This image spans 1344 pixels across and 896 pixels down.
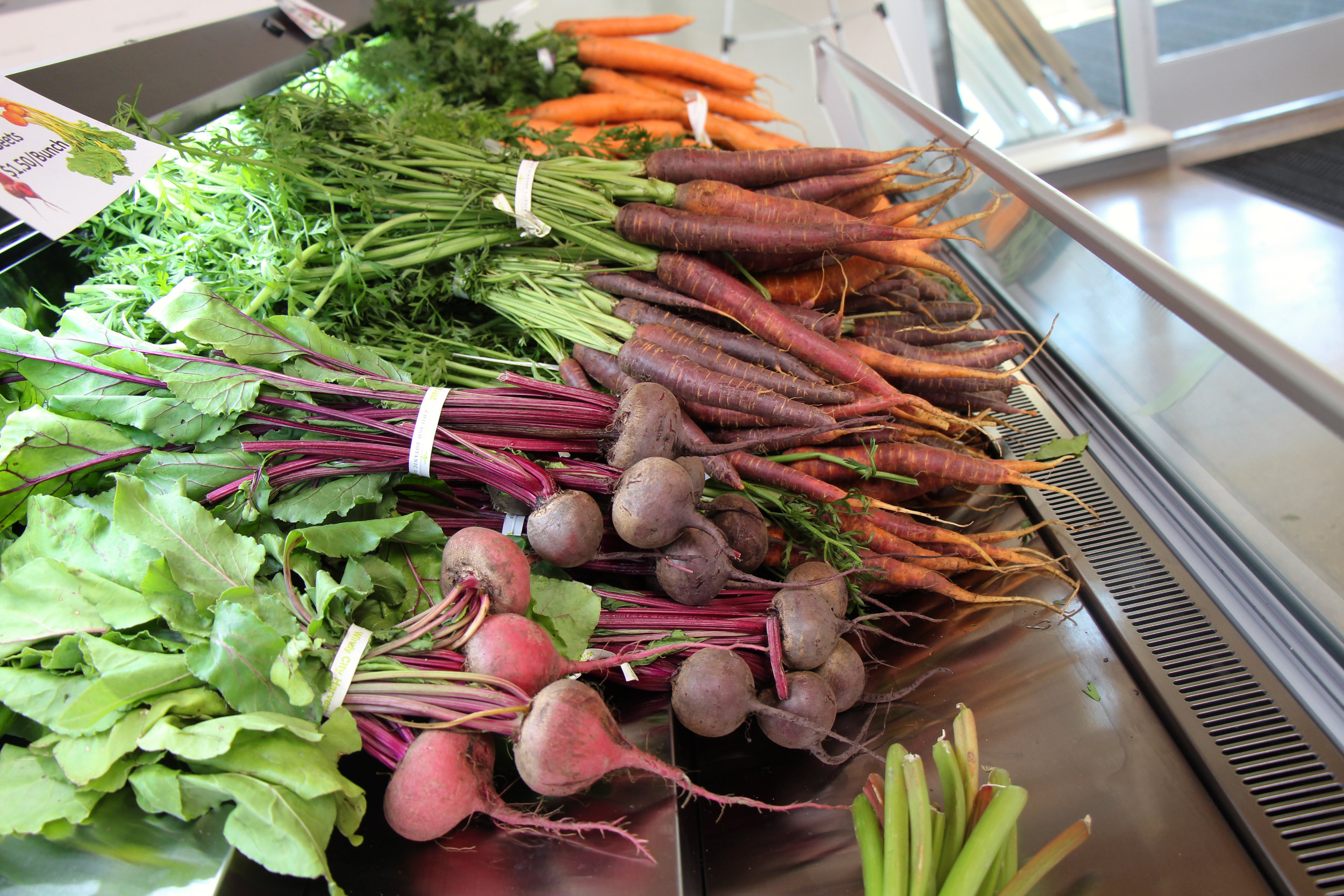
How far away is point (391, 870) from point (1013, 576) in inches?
62.3

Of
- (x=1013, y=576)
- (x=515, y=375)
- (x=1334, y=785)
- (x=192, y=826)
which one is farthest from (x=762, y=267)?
(x=192, y=826)

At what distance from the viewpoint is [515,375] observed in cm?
171

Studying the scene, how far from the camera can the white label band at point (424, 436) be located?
148 centimetres

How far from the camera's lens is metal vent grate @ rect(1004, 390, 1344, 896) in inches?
46.5

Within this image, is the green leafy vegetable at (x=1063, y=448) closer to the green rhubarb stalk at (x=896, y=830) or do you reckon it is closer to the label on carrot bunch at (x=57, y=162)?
the green rhubarb stalk at (x=896, y=830)

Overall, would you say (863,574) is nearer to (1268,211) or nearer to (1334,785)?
(1334,785)

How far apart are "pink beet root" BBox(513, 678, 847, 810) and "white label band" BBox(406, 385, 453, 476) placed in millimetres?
565

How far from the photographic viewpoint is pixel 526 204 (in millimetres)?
1872

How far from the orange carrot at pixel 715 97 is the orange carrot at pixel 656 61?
45mm

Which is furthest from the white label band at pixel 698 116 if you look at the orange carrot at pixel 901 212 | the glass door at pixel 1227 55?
the glass door at pixel 1227 55

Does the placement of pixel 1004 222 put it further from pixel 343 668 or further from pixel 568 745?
pixel 343 668

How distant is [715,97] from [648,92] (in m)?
0.33

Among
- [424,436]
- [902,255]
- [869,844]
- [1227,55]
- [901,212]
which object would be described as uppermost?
[1227,55]

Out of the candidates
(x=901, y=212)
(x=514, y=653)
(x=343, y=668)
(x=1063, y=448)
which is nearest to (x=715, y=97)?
(x=901, y=212)
